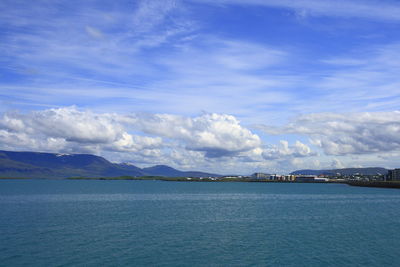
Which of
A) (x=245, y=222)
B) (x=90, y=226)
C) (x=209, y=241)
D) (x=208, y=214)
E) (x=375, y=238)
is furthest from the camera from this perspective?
(x=208, y=214)

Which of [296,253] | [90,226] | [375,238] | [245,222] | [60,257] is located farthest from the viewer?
[245,222]

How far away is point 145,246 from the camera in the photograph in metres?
39.8

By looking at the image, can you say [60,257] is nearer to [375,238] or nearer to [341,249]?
[341,249]

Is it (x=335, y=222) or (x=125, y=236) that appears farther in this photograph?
(x=335, y=222)

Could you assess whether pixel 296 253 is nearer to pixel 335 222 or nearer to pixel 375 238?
pixel 375 238

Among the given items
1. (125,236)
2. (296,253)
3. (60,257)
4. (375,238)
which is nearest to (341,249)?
(296,253)

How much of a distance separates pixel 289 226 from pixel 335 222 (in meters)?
10.0

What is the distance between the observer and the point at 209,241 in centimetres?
4294

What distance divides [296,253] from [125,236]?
20.7 meters

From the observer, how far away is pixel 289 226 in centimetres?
5538

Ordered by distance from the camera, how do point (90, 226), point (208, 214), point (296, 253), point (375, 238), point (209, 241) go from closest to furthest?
point (296, 253)
point (209, 241)
point (375, 238)
point (90, 226)
point (208, 214)

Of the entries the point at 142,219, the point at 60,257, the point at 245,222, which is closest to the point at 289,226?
the point at 245,222

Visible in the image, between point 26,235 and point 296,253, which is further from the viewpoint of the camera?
point 26,235

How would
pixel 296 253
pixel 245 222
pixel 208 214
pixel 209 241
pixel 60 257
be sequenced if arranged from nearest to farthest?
pixel 60 257
pixel 296 253
pixel 209 241
pixel 245 222
pixel 208 214
